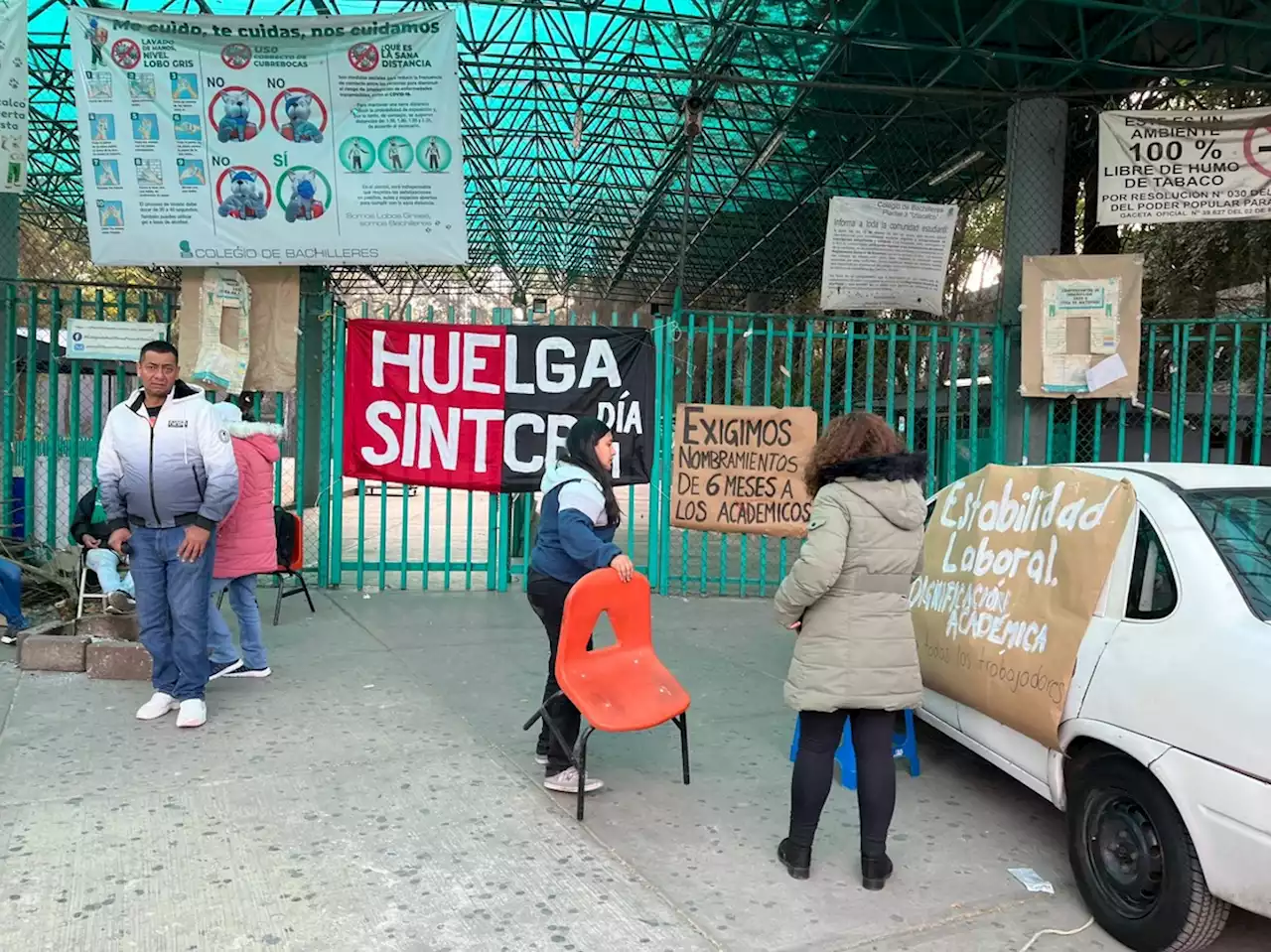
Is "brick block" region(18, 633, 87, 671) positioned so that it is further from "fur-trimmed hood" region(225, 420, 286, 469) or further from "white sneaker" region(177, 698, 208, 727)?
"fur-trimmed hood" region(225, 420, 286, 469)

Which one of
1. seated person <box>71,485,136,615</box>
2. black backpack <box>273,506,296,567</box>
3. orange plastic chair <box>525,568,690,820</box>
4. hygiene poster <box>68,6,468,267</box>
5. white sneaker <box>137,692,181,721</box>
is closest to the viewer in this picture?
orange plastic chair <box>525,568,690,820</box>

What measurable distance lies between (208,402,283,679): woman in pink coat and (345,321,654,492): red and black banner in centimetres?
180

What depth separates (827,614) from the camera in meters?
3.22

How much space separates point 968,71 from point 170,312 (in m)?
8.76

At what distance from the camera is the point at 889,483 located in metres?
3.21

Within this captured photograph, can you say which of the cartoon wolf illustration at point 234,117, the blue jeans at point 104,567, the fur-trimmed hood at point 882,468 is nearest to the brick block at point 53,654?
the blue jeans at point 104,567

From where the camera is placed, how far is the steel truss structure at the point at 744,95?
8.57 m

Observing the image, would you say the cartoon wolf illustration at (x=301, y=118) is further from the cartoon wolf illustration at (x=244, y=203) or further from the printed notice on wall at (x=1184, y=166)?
the printed notice on wall at (x=1184, y=166)

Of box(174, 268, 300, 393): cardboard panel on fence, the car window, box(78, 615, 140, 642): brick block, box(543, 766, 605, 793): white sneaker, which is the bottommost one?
box(543, 766, 605, 793): white sneaker

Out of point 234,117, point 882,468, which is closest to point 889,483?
point 882,468

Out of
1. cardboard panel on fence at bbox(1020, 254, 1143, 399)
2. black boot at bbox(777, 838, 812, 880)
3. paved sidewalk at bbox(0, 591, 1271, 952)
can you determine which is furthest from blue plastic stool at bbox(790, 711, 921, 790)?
cardboard panel on fence at bbox(1020, 254, 1143, 399)

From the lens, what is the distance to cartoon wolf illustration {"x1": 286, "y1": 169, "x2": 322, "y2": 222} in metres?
6.89

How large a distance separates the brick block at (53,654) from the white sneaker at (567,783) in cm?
317

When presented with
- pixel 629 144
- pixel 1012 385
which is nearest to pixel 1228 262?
pixel 1012 385
